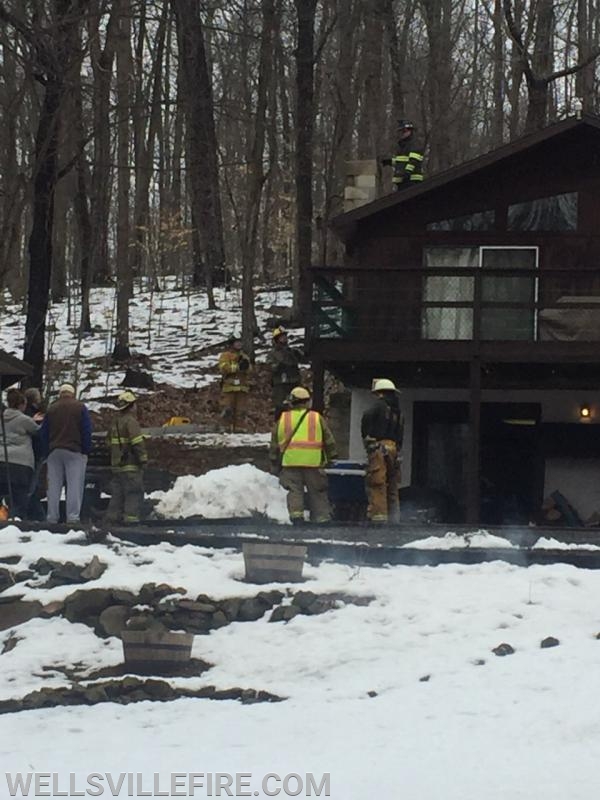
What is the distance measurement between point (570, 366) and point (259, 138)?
12.3m

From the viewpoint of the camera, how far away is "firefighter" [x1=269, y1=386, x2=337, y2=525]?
1567 cm

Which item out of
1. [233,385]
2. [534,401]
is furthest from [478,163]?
[233,385]

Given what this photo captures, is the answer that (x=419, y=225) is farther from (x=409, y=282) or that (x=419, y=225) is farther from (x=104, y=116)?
(x=104, y=116)

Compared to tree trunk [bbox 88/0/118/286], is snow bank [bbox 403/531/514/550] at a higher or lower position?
lower

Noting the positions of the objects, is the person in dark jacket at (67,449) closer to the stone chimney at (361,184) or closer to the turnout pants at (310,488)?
the turnout pants at (310,488)

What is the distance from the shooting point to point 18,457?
1575cm

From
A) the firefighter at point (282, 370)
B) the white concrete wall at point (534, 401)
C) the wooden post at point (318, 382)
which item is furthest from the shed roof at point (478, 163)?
the white concrete wall at point (534, 401)

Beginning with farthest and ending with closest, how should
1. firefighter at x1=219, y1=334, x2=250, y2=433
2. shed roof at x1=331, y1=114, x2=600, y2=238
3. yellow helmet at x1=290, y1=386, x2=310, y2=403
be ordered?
1. firefighter at x1=219, y1=334, x2=250, y2=433
2. shed roof at x1=331, y1=114, x2=600, y2=238
3. yellow helmet at x1=290, y1=386, x2=310, y2=403

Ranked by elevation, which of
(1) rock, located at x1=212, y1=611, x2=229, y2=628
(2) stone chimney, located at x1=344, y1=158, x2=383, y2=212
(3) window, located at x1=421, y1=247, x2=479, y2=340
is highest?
(2) stone chimney, located at x1=344, y1=158, x2=383, y2=212

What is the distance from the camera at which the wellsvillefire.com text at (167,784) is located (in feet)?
24.0

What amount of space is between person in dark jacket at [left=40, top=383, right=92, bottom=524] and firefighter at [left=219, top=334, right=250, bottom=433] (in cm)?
867

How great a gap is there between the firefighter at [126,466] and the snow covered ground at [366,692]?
13.0ft

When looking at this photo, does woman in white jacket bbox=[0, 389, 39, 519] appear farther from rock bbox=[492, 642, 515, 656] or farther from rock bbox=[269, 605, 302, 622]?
rock bbox=[492, 642, 515, 656]

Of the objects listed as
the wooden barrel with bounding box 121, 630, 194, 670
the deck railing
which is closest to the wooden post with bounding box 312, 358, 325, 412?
the deck railing
